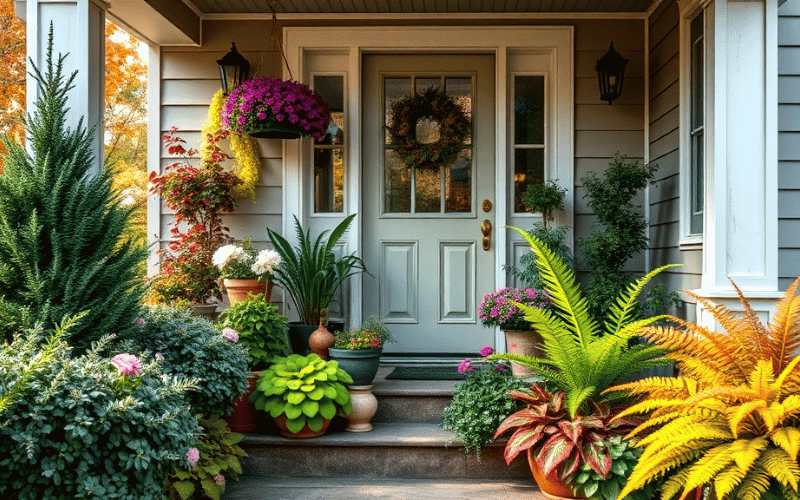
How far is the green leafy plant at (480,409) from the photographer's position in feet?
11.4

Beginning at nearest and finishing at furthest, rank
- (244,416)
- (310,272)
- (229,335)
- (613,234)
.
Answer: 1. (229,335)
2. (244,416)
3. (613,234)
4. (310,272)

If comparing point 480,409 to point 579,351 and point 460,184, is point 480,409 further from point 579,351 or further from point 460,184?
point 460,184

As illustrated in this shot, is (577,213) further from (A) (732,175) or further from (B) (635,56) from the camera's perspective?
(A) (732,175)

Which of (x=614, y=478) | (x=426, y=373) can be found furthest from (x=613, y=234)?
(x=614, y=478)

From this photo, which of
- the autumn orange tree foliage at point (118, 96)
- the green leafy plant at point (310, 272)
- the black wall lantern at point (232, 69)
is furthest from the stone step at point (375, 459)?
the autumn orange tree foliage at point (118, 96)

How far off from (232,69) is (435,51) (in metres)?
1.31

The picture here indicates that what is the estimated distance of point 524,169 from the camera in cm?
487

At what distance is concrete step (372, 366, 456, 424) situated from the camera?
4.00 meters

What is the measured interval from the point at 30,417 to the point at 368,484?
170 centimetres

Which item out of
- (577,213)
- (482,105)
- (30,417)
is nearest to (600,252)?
(577,213)

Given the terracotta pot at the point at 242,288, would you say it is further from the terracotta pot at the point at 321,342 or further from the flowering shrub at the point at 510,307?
the flowering shrub at the point at 510,307

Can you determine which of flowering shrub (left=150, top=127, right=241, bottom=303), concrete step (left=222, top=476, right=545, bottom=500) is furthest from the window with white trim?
flowering shrub (left=150, top=127, right=241, bottom=303)

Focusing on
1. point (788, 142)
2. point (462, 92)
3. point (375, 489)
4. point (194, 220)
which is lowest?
point (375, 489)

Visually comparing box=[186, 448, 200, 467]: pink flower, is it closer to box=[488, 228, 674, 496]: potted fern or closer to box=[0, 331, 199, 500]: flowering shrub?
box=[0, 331, 199, 500]: flowering shrub
